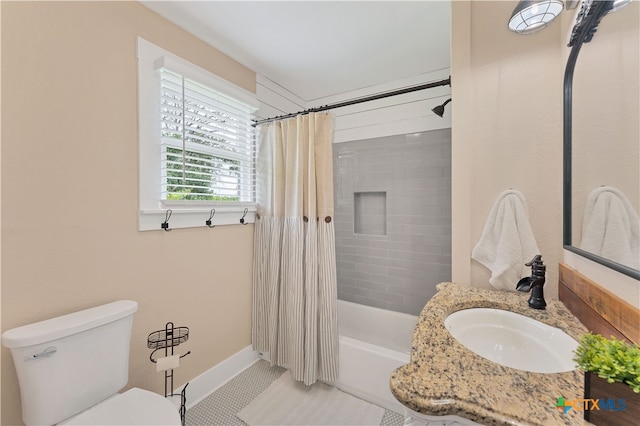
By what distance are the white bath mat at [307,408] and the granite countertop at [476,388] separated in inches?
48.8

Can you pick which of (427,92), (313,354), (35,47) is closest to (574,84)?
(427,92)

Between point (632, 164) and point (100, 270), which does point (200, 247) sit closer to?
point (100, 270)

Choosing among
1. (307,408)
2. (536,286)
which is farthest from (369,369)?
(536,286)

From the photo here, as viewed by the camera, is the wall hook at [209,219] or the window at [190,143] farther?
the wall hook at [209,219]

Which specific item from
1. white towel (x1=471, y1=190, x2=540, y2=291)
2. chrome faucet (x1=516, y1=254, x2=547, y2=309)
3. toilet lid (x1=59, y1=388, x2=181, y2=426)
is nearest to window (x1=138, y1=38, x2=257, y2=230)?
toilet lid (x1=59, y1=388, x2=181, y2=426)

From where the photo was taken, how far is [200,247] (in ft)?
6.13

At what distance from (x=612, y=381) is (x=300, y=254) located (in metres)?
1.68

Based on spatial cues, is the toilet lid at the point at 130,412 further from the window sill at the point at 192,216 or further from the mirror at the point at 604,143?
the mirror at the point at 604,143

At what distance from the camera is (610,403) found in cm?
48

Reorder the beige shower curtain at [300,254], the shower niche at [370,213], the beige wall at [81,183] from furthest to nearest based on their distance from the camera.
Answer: the shower niche at [370,213]
the beige shower curtain at [300,254]
the beige wall at [81,183]

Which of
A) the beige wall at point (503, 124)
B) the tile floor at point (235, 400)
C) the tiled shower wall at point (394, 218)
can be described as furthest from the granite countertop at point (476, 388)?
the tiled shower wall at point (394, 218)

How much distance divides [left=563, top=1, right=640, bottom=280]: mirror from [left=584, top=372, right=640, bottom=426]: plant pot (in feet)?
1.12

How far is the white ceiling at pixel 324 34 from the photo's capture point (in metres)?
1.58

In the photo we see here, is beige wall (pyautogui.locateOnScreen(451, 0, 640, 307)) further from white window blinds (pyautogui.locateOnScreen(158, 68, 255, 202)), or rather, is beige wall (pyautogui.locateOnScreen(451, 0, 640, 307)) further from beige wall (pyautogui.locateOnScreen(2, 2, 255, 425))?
beige wall (pyautogui.locateOnScreen(2, 2, 255, 425))
